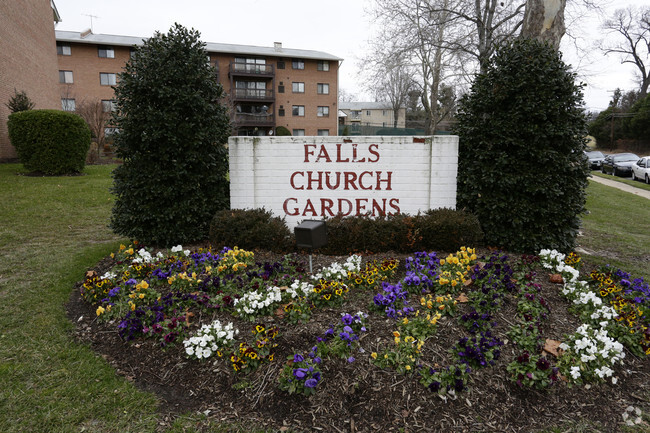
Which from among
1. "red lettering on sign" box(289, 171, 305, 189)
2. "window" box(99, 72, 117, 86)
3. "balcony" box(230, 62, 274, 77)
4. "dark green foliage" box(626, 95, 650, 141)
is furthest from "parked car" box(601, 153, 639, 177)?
"window" box(99, 72, 117, 86)

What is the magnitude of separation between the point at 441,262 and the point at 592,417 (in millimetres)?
1977

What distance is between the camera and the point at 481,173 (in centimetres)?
540

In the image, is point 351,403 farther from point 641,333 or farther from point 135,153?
point 135,153

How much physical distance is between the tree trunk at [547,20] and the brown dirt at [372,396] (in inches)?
221

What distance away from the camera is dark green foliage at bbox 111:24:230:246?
536 cm

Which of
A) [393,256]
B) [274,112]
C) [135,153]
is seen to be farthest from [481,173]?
[274,112]

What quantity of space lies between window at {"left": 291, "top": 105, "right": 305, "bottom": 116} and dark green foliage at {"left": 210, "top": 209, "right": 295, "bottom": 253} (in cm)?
3491

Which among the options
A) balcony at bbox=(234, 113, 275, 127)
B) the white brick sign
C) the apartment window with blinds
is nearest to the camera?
the white brick sign

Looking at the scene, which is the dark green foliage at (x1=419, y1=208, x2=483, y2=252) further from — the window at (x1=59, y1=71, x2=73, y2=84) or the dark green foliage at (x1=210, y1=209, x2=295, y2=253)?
the window at (x1=59, y1=71, x2=73, y2=84)

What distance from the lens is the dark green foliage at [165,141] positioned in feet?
17.6

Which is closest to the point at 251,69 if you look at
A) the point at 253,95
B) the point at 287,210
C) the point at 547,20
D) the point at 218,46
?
the point at 253,95

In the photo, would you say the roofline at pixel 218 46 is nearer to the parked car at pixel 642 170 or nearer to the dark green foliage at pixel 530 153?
the parked car at pixel 642 170

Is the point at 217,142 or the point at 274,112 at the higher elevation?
the point at 274,112

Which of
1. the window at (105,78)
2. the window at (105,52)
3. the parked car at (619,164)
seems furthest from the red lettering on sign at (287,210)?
the window at (105,52)
